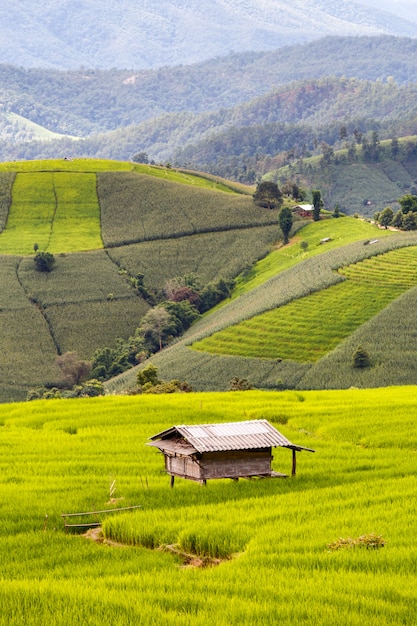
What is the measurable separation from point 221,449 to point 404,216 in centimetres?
14080

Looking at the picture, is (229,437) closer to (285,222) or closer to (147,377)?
(147,377)

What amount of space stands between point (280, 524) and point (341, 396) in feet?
106

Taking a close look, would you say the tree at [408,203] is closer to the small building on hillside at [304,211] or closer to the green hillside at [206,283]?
the green hillside at [206,283]

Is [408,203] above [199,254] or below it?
above

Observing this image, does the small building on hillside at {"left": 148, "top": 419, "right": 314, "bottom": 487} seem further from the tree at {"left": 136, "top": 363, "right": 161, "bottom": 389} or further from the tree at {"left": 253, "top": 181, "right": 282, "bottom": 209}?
the tree at {"left": 253, "top": 181, "right": 282, "bottom": 209}

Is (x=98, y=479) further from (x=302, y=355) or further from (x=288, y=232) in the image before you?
(x=288, y=232)

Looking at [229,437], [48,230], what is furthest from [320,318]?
[48,230]

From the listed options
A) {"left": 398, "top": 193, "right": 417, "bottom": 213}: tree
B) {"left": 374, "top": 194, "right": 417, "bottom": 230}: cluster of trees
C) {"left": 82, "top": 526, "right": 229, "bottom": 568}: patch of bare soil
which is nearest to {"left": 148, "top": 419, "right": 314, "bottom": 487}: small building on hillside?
{"left": 82, "top": 526, "right": 229, "bottom": 568}: patch of bare soil

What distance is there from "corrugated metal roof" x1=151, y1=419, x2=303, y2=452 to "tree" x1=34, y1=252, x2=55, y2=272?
132 meters

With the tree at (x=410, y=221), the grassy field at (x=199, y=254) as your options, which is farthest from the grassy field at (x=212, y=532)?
the grassy field at (x=199, y=254)

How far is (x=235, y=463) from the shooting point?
117 ft

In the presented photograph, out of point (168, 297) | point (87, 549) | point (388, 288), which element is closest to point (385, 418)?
point (87, 549)

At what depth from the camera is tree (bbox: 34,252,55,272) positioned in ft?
547

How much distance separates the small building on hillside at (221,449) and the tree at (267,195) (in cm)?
16211
